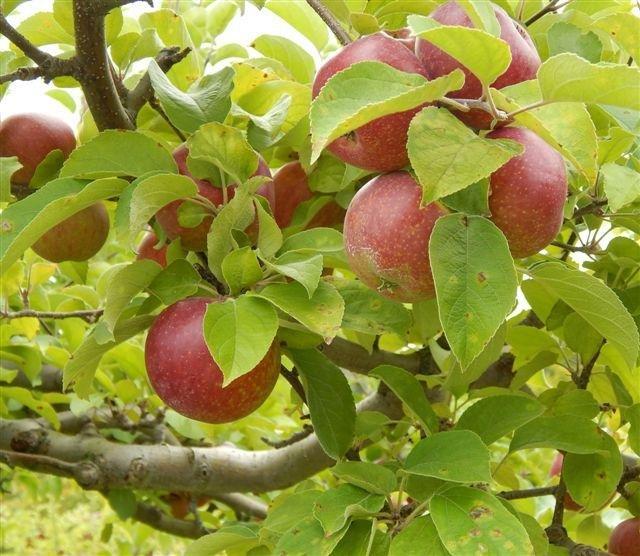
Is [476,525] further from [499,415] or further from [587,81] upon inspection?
[587,81]

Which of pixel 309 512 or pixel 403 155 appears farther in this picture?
pixel 309 512

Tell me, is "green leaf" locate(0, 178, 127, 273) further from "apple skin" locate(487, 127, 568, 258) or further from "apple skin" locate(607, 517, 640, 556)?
"apple skin" locate(607, 517, 640, 556)

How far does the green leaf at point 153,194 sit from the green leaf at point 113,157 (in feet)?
0.21

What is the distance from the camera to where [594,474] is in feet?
3.45

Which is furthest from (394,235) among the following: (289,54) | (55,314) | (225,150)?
(55,314)

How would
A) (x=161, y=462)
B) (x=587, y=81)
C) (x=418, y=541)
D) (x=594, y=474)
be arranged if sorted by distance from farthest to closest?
(x=161, y=462)
(x=594, y=474)
(x=418, y=541)
(x=587, y=81)

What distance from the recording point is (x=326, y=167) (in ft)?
3.50

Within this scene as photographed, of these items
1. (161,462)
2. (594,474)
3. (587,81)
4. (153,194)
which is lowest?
(161,462)

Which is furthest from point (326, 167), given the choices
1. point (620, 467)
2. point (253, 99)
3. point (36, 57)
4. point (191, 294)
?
point (620, 467)

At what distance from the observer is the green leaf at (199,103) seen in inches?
36.4

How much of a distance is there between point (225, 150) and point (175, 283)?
0.17m

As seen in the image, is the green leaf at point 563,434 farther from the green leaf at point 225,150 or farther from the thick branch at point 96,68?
the thick branch at point 96,68

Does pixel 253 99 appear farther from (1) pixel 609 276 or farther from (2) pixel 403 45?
(1) pixel 609 276

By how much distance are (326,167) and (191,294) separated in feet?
0.83
